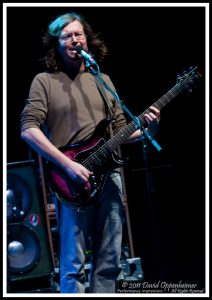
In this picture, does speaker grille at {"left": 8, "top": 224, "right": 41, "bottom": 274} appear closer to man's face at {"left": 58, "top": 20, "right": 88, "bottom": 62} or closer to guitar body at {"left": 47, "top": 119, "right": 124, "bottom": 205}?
guitar body at {"left": 47, "top": 119, "right": 124, "bottom": 205}

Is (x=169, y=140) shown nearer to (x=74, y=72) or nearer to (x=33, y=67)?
(x=33, y=67)

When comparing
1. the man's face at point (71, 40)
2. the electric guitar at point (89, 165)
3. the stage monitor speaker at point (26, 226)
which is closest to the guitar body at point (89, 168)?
the electric guitar at point (89, 165)

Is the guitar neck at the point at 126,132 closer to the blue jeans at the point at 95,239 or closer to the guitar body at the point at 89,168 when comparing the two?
the guitar body at the point at 89,168

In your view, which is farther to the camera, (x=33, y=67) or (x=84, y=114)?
(x=33, y=67)

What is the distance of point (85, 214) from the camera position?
221 centimetres

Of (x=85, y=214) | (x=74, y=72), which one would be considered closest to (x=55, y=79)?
(x=74, y=72)

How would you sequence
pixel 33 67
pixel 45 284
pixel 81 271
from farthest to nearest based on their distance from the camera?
pixel 33 67
pixel 45 284
pixel 81 271

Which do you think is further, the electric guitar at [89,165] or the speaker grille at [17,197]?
the speaker grille at [17,197]

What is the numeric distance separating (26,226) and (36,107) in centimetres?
106

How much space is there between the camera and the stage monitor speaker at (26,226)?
9.70ft

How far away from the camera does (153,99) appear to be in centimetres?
388

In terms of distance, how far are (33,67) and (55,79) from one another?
1.34 meters

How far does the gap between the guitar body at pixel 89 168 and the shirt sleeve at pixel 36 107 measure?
0.64 feet

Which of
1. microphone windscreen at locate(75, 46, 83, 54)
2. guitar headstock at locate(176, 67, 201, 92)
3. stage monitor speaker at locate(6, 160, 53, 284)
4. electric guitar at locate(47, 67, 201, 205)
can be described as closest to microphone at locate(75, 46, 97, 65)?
microphone windscreen at locate(75, 46, 83, 54)
